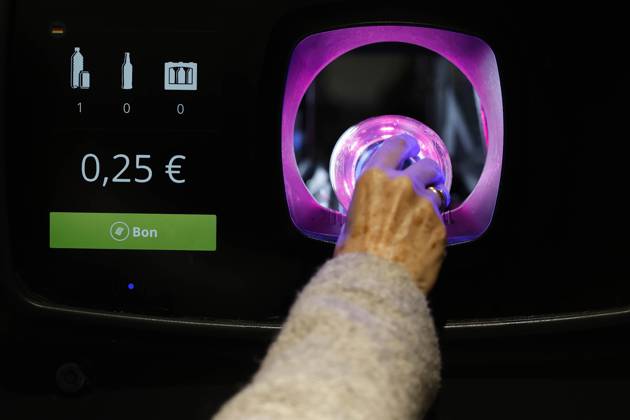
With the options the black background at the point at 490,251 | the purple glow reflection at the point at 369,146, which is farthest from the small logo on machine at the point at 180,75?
the purple glow reflection at the point at 369,146

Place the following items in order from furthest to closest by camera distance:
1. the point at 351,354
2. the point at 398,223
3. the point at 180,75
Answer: the point at 180,75 < the point at 398,223 < the point at 351,354

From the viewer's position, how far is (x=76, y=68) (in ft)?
2.27

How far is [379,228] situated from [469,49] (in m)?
0.23

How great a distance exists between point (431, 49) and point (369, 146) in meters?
0.11

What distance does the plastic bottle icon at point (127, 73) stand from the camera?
0.69 meters

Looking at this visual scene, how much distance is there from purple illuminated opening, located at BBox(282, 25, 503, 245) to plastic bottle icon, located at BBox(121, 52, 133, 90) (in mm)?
138

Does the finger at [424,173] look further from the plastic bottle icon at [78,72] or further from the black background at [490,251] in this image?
the plastic bottle icon at [78,72]

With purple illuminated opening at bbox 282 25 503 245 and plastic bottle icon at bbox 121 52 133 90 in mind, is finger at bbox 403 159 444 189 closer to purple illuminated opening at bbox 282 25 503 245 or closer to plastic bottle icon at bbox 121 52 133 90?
purple illuminated opening at bbox 282 25 503 245

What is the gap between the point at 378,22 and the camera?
0.67 metres

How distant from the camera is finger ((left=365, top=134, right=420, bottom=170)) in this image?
0.62 meters

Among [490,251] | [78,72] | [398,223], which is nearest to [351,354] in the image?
[398,223]

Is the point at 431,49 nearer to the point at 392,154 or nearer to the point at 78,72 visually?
the point at 392,154

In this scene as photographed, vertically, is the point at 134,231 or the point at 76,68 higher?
the point at 76,68

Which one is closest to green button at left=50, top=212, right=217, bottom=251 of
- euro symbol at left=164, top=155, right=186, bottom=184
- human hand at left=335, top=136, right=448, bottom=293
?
euro symbol at left=164, top=155, right=186, bottom=184
